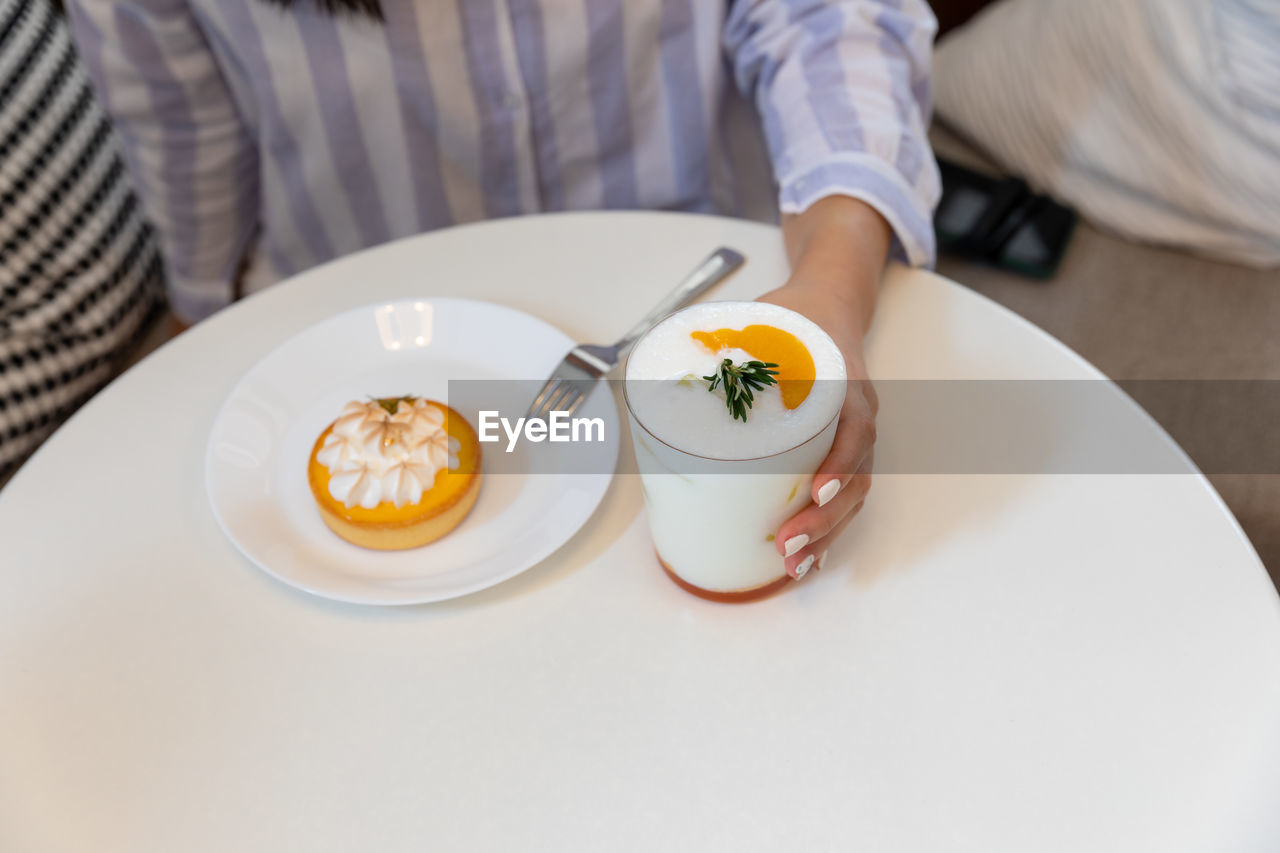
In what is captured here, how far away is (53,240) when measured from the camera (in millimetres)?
1161

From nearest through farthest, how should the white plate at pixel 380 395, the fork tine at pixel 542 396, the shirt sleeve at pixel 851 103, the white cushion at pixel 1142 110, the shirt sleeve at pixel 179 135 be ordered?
the white plate at pixel 380 395
the fork tine at pixel 542 396
the shirt sleeve at pixel 851 103
the shirt sleeve at pixel 179 135
the white cushion at pixel 1142 110

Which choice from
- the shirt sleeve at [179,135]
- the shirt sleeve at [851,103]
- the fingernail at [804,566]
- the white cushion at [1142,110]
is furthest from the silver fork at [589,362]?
the white cushion at [1142,110]

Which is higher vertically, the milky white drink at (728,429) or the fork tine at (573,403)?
the milky white drink at (728,429)

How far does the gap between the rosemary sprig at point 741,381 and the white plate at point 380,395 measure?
195 mm

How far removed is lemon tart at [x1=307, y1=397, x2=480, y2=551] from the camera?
2.30 ft

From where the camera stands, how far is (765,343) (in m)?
0.59

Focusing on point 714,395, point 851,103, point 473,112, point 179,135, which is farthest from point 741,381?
point 179,135

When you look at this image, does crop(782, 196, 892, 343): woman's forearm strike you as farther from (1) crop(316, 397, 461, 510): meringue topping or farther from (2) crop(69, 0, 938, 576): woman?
(1) crop(316, 397, 461, 510): meringue topping

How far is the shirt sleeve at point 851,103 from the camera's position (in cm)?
90

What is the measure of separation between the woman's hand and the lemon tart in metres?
0.26

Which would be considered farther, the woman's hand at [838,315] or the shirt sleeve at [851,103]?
the shirt sleeve at [851,103]

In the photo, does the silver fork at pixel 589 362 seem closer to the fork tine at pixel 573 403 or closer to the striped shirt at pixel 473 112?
the fork tine at pixel 573 403

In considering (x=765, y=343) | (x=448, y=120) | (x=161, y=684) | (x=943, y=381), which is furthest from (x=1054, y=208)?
(x=161, y=684)

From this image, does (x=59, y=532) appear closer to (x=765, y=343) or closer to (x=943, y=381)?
(x=765, y=343)
